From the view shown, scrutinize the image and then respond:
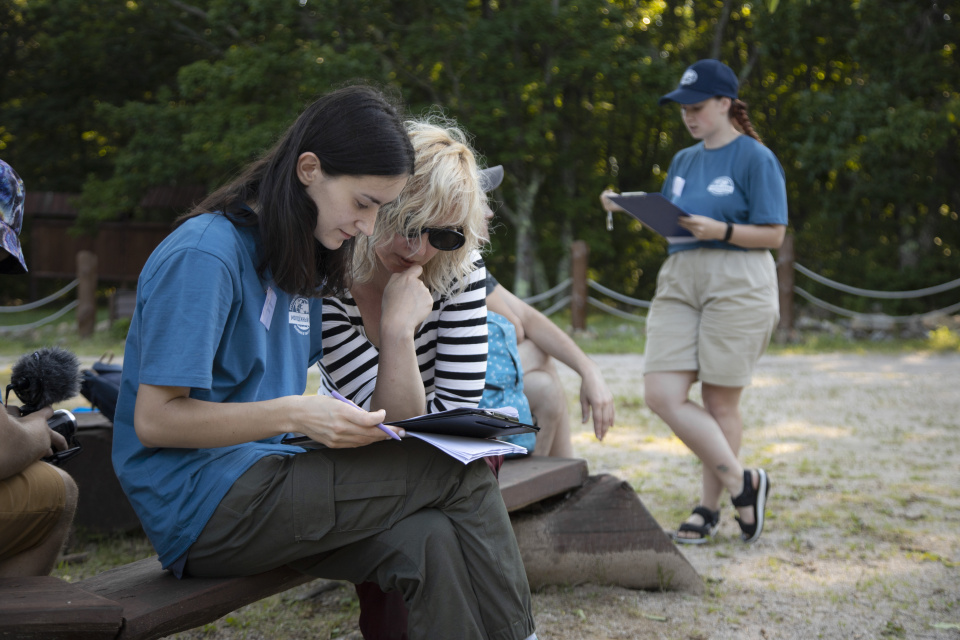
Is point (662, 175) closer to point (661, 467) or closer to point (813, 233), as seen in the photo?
point (813, 233)

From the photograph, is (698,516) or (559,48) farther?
(559,48)

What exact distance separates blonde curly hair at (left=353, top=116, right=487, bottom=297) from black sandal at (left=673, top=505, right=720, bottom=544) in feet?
5.99

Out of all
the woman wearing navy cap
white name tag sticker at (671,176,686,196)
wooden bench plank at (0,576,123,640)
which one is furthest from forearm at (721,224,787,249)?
wooden bench plank at (0,576,123,640)

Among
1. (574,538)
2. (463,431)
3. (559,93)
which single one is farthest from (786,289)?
(463,431)

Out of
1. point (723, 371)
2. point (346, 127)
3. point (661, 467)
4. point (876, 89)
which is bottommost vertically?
point (661, 467)

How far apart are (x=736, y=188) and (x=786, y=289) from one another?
817 cm

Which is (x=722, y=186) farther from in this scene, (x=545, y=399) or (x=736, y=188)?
(x=545, y=399)

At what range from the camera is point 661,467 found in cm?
503

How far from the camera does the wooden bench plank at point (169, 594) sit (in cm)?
169

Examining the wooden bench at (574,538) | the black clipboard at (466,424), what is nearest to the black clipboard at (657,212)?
the wooden bench at (574,538)

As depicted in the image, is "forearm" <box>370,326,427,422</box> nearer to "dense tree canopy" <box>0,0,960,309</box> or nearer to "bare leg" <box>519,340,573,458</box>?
"bare leg" <box>519,340,573,458</box>

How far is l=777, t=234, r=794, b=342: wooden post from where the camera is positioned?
11359 millimetres

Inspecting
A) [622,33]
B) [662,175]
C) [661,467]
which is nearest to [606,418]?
[661,467]

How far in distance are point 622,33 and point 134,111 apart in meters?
8.29
